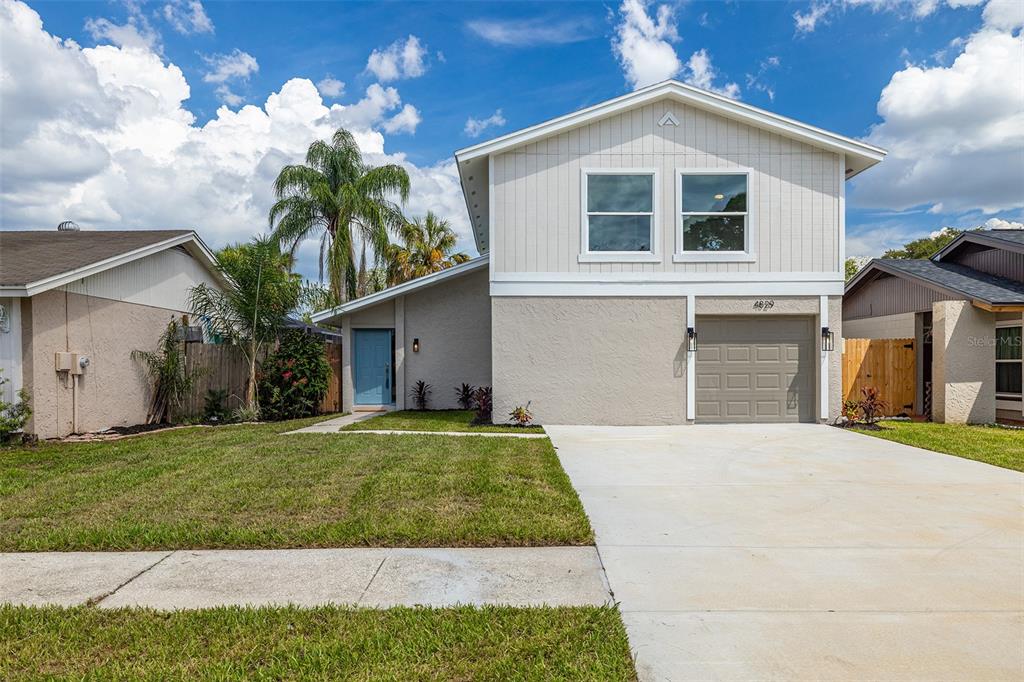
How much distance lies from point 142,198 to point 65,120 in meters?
7.84

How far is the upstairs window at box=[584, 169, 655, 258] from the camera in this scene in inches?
436

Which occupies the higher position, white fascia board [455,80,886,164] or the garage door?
white fascia board [455,80,886,164]

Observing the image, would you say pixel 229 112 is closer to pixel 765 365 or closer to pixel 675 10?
pixel 675 10

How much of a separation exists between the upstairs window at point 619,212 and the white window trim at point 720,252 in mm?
525

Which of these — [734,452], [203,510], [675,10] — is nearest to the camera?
[203,510]

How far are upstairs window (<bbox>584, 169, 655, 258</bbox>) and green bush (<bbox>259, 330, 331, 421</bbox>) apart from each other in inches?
267

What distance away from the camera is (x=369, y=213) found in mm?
19453

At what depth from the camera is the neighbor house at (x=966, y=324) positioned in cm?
1195

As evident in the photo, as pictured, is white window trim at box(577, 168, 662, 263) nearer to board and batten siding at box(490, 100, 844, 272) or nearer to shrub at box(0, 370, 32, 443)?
board and batten siding at box(490, 100, 844, 272)

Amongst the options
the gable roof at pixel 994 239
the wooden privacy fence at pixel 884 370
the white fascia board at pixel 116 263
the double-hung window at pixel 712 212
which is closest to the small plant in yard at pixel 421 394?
the white fascia board at pixel 116 263

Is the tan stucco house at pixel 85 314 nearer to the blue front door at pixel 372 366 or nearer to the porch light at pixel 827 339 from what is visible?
the blue front door at pixel 372 366

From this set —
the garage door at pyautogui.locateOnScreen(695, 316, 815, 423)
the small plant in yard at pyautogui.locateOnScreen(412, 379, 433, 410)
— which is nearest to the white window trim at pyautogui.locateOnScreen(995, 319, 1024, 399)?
the garage door at pyautogui.locateOnScreen(695, 316, 815, 423)

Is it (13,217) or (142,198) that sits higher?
(142,198)

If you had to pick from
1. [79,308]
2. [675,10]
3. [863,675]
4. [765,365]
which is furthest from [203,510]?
[675,10]
